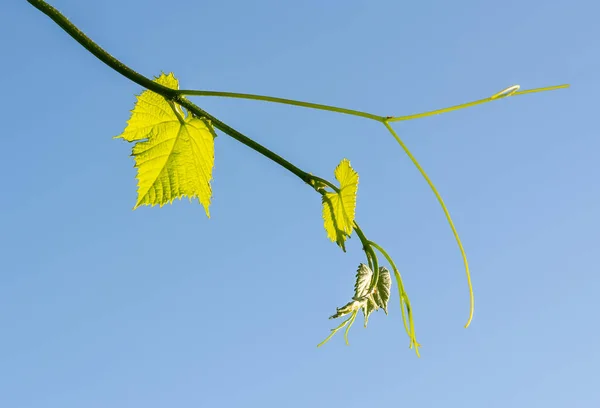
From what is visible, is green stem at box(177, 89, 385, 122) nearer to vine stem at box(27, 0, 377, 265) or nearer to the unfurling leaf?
vine stem at box(27, 0, 377, 265)

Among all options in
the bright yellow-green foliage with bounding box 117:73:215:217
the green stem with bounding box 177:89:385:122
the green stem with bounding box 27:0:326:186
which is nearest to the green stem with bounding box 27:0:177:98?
the green stem with bounding box 27:0:326:186

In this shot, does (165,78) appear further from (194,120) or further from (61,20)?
(61,20)

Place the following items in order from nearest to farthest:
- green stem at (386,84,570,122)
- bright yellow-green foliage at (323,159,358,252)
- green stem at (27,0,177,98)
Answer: green stem at (27,0,177,98), green stem at (386,84,570,122), bright yellow-green foliage at (323,159,358,252)

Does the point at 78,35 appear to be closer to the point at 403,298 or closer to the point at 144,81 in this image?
the point at 144,81

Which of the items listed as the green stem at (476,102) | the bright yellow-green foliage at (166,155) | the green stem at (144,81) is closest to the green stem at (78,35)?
the green stem at (144,81)

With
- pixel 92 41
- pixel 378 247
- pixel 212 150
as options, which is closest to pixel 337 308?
pixel 378 247

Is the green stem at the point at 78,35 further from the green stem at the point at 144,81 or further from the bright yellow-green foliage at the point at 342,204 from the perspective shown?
the bright yellow-green foliage at the point at 342,204
